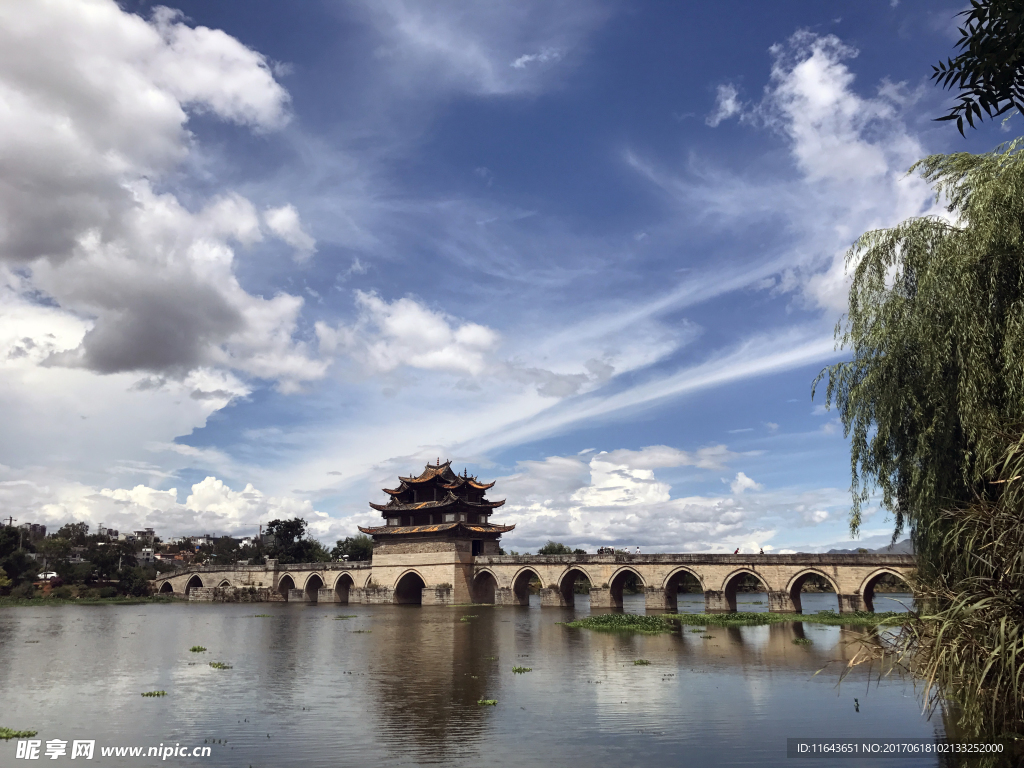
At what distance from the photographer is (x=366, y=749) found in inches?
485

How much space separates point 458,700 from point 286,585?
62.6 m

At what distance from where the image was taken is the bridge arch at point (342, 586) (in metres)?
67.4

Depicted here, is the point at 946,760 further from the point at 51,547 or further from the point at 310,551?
the point at 51,547

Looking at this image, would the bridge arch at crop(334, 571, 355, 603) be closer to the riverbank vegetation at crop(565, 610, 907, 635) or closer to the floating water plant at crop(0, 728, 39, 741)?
the riverbank vegetation at crop(565, 610, 907, 635)

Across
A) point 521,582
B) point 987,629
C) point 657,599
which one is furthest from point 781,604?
point 987,629

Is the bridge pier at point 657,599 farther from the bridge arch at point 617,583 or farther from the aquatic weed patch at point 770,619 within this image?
the aquatic weed patch at point 770,619

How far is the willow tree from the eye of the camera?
890cm

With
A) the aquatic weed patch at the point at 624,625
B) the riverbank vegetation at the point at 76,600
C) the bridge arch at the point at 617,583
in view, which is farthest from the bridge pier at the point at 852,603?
Result: the riverbank vegetation at the point at 76,600

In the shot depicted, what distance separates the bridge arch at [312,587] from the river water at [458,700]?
39.4 meters

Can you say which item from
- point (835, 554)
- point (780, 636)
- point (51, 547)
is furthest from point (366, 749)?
point (51, 547)

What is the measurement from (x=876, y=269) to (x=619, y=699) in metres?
11.9

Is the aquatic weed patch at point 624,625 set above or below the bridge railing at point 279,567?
below

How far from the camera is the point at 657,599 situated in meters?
48.4

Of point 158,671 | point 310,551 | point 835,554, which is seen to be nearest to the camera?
point 158,671
